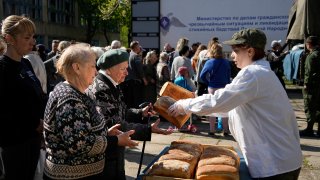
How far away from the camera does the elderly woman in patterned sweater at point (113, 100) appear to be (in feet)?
9.79

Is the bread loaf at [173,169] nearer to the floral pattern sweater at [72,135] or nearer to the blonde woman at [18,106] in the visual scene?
the floral pattern sweater at [72,135]

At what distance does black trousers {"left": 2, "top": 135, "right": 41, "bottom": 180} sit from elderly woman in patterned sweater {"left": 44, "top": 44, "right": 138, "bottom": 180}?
531mm

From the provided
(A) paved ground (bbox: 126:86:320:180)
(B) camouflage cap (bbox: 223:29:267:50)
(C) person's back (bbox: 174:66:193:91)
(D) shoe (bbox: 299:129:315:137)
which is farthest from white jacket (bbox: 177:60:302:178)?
(C) person's back (bbox: 174:66:193:91)

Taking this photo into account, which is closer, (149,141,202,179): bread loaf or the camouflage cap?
(149,141,202,179): bread loaf

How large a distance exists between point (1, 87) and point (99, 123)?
94 centimetres

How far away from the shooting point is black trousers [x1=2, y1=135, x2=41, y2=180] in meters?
3.03

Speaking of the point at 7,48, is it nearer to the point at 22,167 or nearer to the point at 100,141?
the point at 22,167

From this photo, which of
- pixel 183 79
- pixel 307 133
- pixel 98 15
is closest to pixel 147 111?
pixel 183 79

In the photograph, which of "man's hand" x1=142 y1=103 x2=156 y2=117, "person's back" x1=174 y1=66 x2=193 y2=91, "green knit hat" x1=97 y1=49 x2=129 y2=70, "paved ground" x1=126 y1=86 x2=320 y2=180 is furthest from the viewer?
"person's back" x1=174 y1=66 x2=193 y2=91

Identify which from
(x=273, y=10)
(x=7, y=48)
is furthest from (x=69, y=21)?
(x=7, y=48)

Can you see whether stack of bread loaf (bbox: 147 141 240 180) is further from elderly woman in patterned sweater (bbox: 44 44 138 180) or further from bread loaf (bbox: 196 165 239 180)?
elderly woman in patterned sweater (bbox: 44 44 138 180)

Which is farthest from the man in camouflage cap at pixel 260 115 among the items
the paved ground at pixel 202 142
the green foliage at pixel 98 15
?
the green foliage at pixel 98 15

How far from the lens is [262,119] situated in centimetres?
271

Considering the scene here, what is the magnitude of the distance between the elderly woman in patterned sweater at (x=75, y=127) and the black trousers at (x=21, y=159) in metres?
0.53
